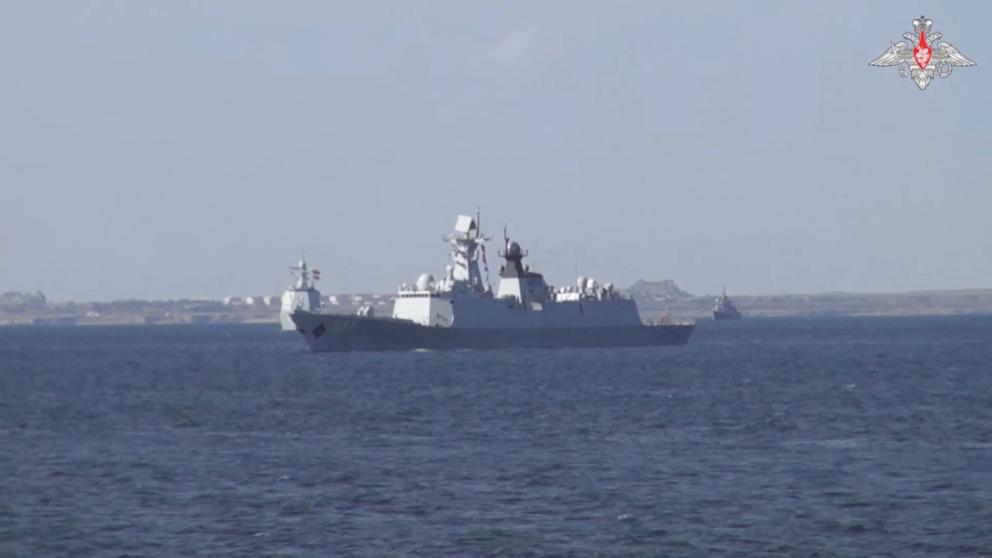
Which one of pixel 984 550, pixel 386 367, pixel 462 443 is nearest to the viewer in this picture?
pixel 984 550

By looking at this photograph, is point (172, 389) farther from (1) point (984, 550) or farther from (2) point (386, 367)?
(1) point (984, 550)

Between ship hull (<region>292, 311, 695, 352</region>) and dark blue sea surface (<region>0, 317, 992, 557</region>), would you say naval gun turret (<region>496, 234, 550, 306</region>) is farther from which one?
dark blue sea surface (<region>0, 317, 992, 557</region>)

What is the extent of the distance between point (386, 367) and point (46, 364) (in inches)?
1253

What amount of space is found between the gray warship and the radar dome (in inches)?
2.3

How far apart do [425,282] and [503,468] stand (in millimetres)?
59601

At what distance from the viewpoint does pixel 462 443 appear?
122 ft

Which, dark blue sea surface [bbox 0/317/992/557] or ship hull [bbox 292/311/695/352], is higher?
ship hull [bbox 292/311/695/352]

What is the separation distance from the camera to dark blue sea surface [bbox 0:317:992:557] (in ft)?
76.6

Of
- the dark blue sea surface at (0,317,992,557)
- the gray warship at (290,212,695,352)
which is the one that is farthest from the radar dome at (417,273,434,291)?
the dark blue sea surface at (0,317,992,557)

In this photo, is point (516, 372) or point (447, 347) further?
→ point (447, 347)

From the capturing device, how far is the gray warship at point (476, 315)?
292 ft

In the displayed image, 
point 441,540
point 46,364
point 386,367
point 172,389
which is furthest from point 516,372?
point 441,540

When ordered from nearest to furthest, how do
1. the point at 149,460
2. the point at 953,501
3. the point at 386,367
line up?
the point at 953,501 → the point at 149,460 → the point at 386,367

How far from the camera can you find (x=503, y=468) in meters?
31.7
